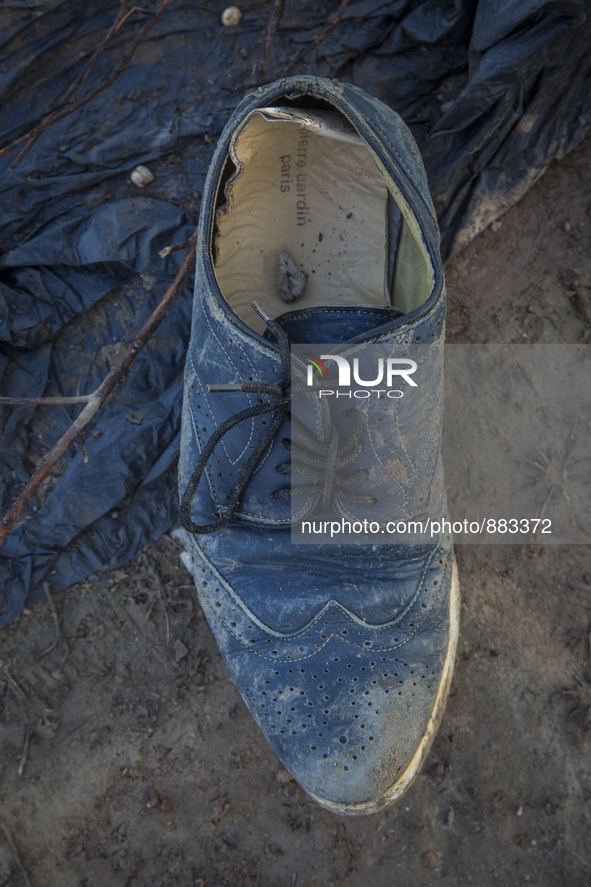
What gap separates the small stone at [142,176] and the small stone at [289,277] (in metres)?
0.69

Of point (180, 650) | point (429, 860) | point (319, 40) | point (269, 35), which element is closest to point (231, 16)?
point (269, 35)

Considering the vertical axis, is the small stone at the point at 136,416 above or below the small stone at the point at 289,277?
below

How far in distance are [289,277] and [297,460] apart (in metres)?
0.61

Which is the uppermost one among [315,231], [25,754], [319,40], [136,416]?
[319,40]

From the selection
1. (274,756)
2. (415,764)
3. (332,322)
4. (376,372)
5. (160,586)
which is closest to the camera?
(376,372)

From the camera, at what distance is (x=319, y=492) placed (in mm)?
1355

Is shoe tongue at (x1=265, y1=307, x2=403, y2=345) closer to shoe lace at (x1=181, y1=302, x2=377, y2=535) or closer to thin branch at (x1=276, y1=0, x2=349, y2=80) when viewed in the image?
shoe lace at (x1=181, y1=302, x2=377, y2=535)

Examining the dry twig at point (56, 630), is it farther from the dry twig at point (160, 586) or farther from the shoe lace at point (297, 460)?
the shoe lace at point (297, 460)

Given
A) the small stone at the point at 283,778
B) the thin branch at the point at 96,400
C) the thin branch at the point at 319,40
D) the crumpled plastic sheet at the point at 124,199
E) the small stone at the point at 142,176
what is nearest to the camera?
the thin branch at the point at 96,400

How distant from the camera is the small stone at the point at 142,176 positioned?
1.95 meters

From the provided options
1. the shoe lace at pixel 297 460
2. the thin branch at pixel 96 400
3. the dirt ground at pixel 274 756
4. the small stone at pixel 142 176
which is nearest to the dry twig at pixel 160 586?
the dirt ground at pixel 274 756

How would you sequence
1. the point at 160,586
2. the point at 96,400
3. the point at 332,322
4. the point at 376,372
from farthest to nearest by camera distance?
1. the point at 160,586
2. the point at 96,400
3. the point at 332,322
4. the point at 376,372

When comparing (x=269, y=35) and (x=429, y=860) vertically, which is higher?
(x=269, y=35)

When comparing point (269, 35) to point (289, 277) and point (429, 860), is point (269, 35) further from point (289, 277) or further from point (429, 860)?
point (429, 860)
